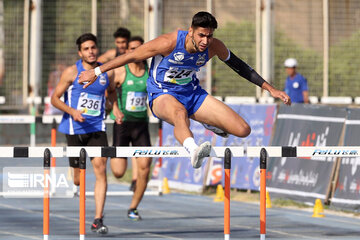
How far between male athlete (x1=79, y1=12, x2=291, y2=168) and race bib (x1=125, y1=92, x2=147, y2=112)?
2998 millimetres

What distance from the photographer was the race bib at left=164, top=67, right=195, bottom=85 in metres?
9.70

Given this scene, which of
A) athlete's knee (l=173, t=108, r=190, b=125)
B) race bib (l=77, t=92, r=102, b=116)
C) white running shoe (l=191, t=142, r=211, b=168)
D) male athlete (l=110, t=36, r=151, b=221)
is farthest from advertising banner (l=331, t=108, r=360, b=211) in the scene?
white running shoe (l=191, t=142, r=211, b=168)

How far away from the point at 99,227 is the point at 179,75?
253 cm

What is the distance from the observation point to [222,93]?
23.9 meters

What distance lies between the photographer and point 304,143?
1474 cm

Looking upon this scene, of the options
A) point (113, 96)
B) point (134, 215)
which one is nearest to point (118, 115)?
point (113, 96)

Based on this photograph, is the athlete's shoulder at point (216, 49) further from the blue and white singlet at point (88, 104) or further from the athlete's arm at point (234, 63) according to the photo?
the blue and white singlet at point (88, 104)

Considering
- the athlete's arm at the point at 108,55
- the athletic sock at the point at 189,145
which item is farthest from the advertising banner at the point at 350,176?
the athletic sock at the point at 189,145

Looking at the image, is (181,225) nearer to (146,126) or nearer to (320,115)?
(146,126)

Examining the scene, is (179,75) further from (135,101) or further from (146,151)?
(135,101)

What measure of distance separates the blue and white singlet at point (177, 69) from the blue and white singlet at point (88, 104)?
2.13 m

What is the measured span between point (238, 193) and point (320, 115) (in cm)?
209

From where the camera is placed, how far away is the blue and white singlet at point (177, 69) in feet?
31.3

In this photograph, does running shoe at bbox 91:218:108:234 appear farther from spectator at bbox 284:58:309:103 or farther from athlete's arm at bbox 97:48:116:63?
spectator at bbox 284:58:309:103
